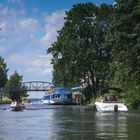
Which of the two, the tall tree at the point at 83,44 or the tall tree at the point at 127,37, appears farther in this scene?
the tall tree at the point at 83,44

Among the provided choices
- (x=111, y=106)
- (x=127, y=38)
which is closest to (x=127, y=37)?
(x=127, y=38)

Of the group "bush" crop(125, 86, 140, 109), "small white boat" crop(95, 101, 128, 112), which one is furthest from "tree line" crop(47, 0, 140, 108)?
"small white boat" crop(95, 101, 128, 112)

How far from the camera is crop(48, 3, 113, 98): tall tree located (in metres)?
114

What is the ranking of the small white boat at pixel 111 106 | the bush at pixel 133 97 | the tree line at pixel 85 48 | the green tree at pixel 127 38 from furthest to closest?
the tree line at pixel 85 48 < the bush at pixel 133 97 < the small white boat at pixel 111 106 < the green tree at pixel 127 38

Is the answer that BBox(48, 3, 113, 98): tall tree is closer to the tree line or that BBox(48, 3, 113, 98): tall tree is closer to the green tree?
the tree line

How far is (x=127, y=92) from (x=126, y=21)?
13418 millimetres

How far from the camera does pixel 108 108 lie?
3068 inches

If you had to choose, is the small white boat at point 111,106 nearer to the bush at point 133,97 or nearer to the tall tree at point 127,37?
the bush at point 133,97

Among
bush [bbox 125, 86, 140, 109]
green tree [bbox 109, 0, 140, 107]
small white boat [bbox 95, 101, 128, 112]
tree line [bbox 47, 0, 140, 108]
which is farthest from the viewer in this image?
tree line [bbox 47, 0, 140, 108]

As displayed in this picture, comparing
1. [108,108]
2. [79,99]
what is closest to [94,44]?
[79,99]

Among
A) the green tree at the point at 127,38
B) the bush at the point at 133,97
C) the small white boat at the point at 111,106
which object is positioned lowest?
the small white boat at the point at 111,106

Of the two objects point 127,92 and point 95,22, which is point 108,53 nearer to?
point 95,22

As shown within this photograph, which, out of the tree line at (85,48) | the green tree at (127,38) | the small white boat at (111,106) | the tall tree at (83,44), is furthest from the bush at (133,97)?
the tall tree at (83,44)

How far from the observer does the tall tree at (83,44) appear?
373ft
